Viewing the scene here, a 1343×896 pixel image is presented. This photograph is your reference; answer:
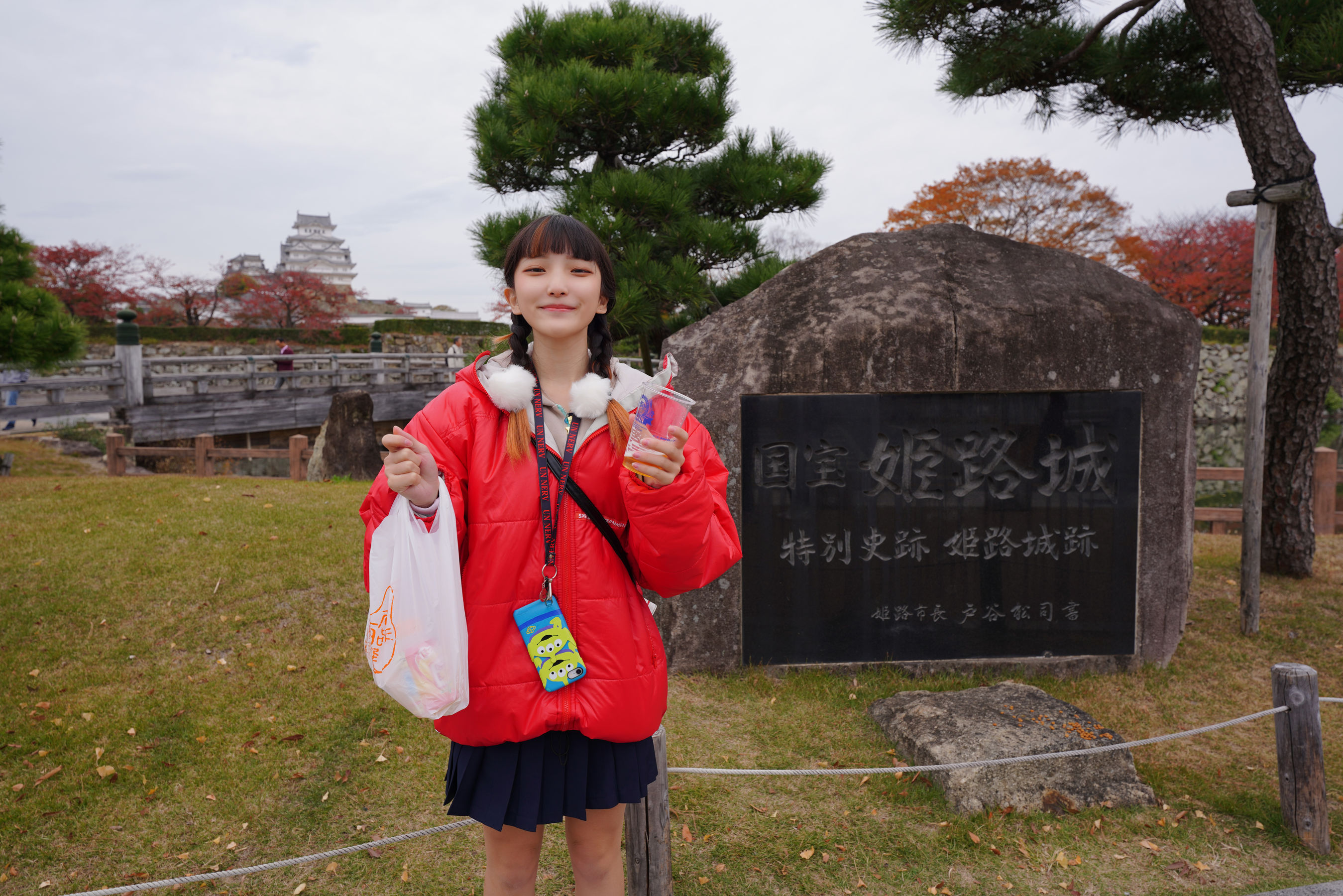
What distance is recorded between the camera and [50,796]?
3.06 meters

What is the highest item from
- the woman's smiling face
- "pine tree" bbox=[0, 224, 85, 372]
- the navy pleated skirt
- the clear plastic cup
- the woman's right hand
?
"pine tree" bbox=[0, 224, 85, 372]

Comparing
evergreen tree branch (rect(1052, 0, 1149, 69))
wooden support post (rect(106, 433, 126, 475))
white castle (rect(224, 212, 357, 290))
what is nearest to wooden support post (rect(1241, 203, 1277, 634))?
evergreen tree branch (rect(1052, 0, 1149, 69))

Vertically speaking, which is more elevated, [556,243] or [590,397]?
[556,243]

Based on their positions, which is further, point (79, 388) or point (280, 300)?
point (280, 300)

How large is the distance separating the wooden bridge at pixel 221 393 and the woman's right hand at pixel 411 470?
1165 cm

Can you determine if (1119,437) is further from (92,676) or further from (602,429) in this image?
(92,676)

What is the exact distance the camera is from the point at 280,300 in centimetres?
2545

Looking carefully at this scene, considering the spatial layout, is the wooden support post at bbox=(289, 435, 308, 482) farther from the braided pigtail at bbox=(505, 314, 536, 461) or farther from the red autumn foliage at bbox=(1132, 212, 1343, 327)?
the red autumn foliage at bbox=(1132, 212, 1343, 327)

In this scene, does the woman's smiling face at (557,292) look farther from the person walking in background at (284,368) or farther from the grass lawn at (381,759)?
the person walking in background at (284,368)

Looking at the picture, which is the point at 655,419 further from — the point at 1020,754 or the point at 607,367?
the point at 1020,754

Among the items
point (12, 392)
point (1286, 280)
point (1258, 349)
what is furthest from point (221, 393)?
point (1286, 280)

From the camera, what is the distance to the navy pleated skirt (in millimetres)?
1670

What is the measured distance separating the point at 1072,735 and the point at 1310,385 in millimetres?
3752

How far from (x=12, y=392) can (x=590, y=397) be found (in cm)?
1653
